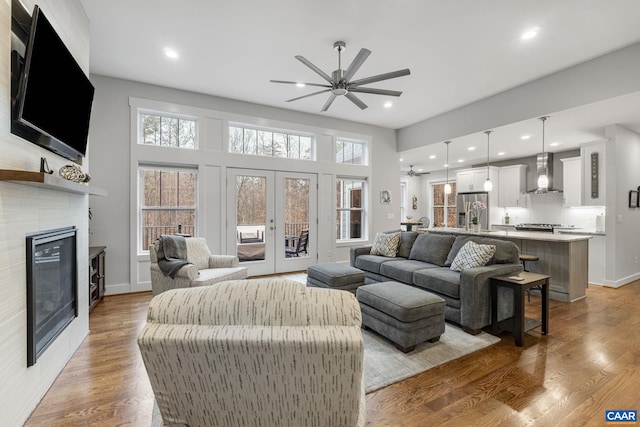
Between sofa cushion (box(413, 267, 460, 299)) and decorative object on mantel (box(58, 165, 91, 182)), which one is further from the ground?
decorative object on mantel (box(58, 165, 91, 182))

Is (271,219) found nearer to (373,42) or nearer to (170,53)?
(170,53)

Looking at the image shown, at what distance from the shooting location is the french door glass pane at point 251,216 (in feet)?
16.7

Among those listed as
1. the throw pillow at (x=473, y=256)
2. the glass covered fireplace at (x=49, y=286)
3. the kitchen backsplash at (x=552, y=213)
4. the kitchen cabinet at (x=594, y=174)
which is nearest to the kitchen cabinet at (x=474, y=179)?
the kitchen backsplash at (x=552, y=213)

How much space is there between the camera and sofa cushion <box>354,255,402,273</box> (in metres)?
4.18

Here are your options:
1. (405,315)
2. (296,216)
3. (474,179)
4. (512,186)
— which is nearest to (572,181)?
(512,186)

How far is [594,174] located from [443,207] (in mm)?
4668

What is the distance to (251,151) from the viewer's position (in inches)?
207

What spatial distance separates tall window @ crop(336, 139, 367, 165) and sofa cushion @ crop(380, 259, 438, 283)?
288 centimetres

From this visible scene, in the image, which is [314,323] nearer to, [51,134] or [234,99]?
[51,134]

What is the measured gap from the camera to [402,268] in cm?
372

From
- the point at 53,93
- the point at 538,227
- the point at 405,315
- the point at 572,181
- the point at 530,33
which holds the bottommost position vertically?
the point at 405,315

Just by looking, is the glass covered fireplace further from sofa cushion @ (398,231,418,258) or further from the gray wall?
sofa cushion @ (398,231,418,258)

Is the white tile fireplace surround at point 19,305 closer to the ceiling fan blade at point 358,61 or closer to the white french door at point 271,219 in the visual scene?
the ceiling fan blade at point 358,61

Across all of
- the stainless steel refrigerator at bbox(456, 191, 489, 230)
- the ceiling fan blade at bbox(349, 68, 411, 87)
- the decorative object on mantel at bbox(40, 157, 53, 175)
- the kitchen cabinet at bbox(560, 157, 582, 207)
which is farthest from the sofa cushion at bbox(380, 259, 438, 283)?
the kitchen cabinet at bbox(560, 157, 582, 207)
